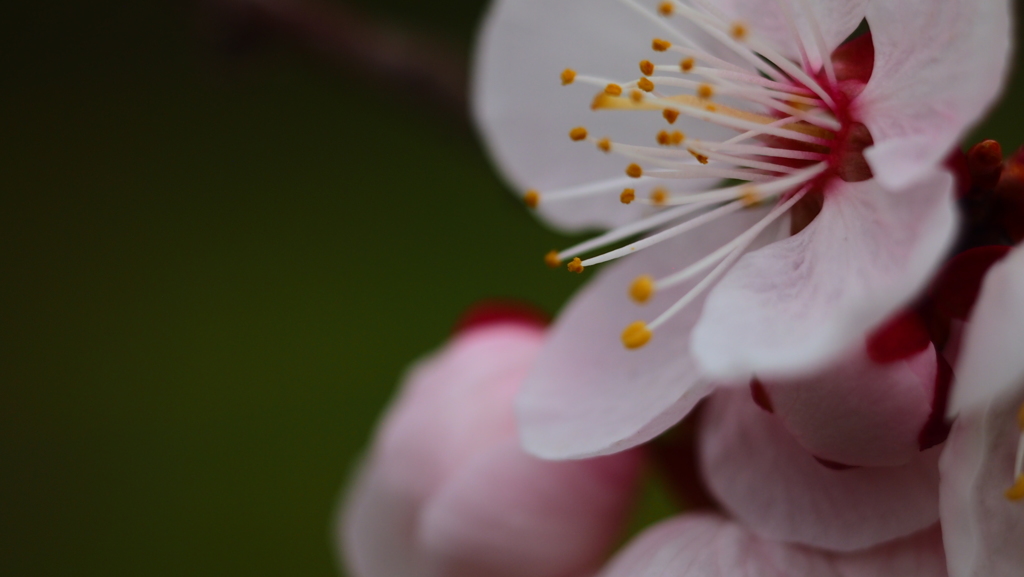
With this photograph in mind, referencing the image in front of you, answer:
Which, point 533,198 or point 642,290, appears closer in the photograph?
point 642,290

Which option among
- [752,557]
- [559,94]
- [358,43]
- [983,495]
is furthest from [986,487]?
[358,43]

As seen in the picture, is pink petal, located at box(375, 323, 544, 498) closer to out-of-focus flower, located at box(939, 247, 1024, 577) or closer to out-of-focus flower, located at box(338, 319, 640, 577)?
out-of-focus flower, located at box(338, 319, 640, 577)

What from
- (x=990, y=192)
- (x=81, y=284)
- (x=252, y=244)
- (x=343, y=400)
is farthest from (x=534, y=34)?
(x=81, y=284)

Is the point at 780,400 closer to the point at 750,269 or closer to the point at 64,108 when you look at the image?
the point at 750,269

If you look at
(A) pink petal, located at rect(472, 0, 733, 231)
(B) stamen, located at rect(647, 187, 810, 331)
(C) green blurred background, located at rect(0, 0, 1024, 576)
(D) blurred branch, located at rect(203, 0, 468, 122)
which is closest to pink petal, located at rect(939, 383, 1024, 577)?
(B) stamen, located at rect(647, 187, 810, 331)

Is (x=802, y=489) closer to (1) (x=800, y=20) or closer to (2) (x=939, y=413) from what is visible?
(2) (x=939, y=413)

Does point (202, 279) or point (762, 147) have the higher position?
point (762, 147)

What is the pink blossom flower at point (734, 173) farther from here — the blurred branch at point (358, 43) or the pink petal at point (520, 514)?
the blurred branch at point (358, 43)

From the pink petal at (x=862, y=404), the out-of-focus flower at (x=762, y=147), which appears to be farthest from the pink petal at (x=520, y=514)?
the pink petal at (x=862, y=404)
